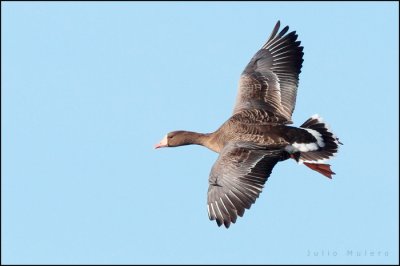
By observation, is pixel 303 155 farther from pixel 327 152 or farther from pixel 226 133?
pixel 226 133

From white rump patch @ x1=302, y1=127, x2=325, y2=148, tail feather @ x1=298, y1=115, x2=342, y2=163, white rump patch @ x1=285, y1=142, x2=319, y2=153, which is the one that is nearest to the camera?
white rump patch @ x1=285, y1=142, x2=319, y2=153

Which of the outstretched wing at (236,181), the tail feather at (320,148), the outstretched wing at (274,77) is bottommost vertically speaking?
the outstretched wing at (236,181)

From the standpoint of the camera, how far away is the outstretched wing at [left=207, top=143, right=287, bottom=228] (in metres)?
15.6

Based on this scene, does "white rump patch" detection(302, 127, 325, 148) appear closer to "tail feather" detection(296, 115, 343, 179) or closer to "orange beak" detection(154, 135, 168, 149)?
"tail feather" detection(296, 115, 343, 179)

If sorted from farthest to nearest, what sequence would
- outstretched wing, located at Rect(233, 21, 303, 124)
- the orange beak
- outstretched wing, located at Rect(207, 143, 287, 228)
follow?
the orange beak < outstretched wing, located at Rect(233, 21, 303, 124) < outstretched wing, located at Rect(207, 143, 287, 228)

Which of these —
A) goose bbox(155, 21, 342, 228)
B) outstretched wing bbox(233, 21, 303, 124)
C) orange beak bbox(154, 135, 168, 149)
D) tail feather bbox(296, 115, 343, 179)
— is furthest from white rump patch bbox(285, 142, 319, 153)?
orange beak bbox(154, 135, 168, 149)

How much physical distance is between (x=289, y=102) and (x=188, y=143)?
243 cm

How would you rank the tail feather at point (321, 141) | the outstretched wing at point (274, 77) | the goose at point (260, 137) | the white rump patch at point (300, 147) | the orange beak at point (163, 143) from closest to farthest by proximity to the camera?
the goose at point (260, 137) < the white rump patch at point (300, 147) < the tail feather at point (321, 141) < the outstretched wing at point (274, 77) < the orange beak at point (163, 143)

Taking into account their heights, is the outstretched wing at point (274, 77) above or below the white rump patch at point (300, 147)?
above

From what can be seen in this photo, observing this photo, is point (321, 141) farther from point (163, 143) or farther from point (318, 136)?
point (163, 143)

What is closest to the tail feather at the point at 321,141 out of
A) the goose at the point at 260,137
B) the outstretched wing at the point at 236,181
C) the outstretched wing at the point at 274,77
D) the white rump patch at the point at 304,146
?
the goose at the point at 260,137

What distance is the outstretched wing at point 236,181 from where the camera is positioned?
51.2ft

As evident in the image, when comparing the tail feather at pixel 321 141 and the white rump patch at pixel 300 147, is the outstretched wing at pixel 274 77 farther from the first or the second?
the white rump patch at pixel 300 147

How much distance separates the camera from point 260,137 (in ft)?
55.4
